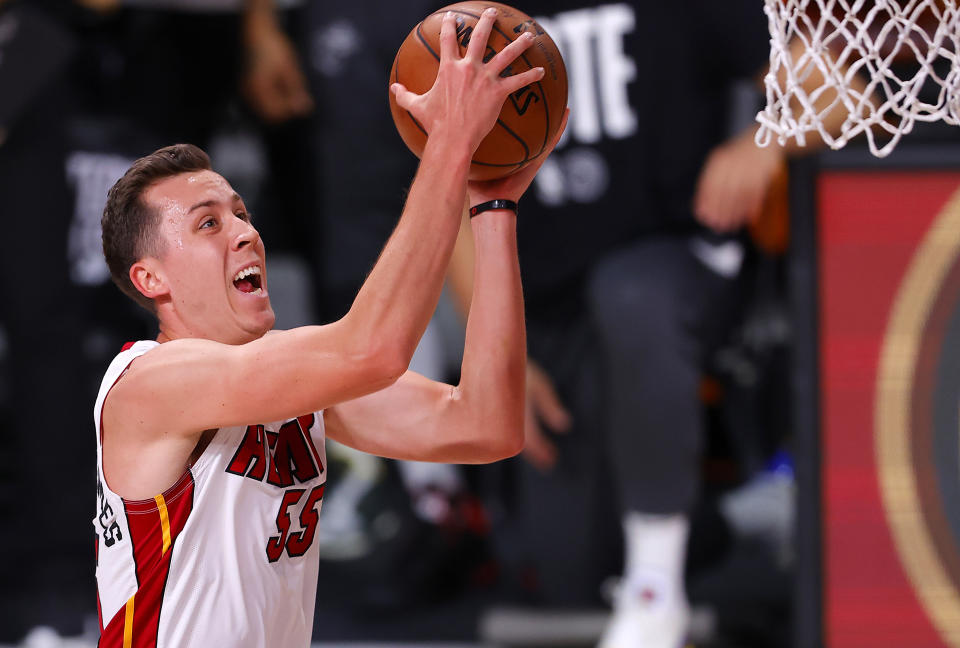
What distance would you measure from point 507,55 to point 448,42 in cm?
10

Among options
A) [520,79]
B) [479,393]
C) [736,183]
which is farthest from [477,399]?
[736,183]

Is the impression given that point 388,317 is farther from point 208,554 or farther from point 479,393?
point 208,554

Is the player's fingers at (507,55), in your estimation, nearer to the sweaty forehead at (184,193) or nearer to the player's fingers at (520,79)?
the player's fingers at (520,79)

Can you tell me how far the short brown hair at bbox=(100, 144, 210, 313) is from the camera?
2148 millimetres

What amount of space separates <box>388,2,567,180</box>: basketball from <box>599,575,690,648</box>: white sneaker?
238 cm

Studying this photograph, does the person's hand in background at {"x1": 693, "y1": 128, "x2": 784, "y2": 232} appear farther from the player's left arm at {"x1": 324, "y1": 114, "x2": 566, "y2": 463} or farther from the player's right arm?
the player's right arm

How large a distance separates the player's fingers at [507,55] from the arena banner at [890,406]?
224cm

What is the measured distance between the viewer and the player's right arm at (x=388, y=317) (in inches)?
74.3

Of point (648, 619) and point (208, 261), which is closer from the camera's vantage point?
point (208, 261)

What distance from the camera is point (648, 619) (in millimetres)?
4188

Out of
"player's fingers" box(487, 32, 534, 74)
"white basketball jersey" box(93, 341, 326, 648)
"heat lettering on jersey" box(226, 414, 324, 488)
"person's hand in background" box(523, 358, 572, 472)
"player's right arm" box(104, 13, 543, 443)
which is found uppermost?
"player's fingers" box(487, 32, 534, 74)

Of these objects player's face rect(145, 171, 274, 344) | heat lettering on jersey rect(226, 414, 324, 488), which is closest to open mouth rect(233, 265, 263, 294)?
player's face rect(145, 171, 274, 344)

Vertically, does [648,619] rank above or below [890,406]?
below

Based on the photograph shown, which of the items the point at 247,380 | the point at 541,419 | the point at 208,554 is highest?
the point at 247,380
